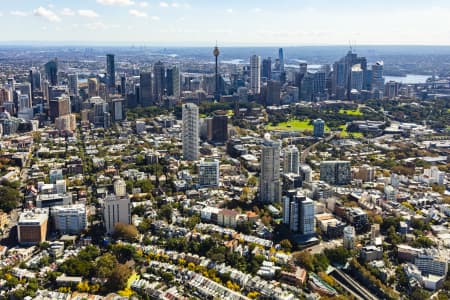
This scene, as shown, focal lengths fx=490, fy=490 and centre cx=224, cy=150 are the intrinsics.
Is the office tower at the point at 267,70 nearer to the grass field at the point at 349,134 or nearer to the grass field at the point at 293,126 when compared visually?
the grass field at the point at 293,126

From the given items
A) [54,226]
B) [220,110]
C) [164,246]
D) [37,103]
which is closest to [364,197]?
[164,246]

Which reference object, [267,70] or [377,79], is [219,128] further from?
[267,70]

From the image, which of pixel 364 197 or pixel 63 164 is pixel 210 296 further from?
pixel 63 164

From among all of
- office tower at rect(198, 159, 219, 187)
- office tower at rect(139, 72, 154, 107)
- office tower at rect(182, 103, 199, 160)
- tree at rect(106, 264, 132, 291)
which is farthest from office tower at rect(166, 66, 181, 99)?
tree at rect(106, 264, 132, 291)

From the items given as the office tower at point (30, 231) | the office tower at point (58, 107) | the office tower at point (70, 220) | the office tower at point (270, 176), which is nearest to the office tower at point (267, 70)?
the office tower at point (58, 107)

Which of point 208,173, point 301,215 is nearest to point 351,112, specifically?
point 208,173
